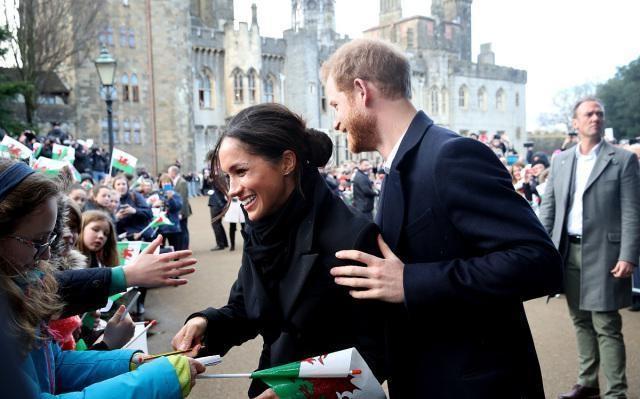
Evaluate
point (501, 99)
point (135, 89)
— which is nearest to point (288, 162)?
point (135, 89)

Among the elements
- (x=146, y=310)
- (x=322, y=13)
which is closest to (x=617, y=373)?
(x=146, y=310)

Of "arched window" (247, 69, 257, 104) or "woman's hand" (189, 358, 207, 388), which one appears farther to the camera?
"arched window" (247, 69, 257, 104)

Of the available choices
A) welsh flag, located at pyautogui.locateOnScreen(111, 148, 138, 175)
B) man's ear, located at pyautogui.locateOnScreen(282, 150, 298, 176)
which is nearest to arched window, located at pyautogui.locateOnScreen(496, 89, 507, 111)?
welsh flag, located at pyautogui.locateOnScreen(111, 148, 138, 175)

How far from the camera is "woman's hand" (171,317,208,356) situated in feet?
6.81

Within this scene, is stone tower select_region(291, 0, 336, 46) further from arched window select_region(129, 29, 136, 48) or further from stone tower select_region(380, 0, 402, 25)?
arched window select_region(129, 29, 136, 48)

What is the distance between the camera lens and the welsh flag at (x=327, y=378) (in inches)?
68.8

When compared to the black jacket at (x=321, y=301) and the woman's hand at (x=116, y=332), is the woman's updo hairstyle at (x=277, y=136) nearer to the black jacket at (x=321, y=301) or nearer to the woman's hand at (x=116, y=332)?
the black jacket at (x=321, y=301)

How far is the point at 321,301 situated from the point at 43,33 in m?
26.4

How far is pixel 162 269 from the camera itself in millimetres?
2338

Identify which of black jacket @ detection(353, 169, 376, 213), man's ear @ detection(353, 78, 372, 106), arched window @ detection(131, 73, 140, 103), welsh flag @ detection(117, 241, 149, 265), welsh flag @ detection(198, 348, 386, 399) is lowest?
black jacket @ detection(353, 169, 376, 213)

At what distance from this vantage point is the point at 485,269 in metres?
1.69

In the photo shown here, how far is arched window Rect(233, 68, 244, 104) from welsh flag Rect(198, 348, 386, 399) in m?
39.1

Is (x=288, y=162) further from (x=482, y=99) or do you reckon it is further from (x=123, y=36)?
(x=482, y=99)

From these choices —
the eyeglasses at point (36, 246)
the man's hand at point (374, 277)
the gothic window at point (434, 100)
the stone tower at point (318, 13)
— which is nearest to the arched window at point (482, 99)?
the gothic window at point (434, 100)
